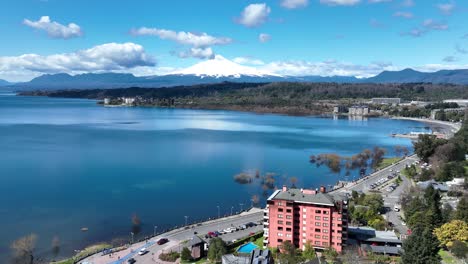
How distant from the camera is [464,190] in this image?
13203mm

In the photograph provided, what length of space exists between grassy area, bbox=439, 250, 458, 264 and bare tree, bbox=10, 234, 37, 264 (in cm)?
825

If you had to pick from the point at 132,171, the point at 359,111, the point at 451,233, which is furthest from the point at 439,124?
the point at 451,233

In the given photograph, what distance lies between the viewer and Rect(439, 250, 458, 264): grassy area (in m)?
8.29

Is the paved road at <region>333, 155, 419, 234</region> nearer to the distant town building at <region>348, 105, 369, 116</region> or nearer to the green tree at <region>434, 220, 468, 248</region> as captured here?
the green tree at <region>434, 220, 468, 248</region>

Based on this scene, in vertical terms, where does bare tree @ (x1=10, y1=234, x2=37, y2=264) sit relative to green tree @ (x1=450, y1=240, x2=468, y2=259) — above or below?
below

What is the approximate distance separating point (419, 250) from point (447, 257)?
1410 mm

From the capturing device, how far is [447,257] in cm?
855

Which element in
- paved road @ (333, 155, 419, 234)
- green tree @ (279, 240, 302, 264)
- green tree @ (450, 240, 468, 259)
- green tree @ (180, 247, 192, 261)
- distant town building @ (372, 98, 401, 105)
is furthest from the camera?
distant town building @ (372, 98, 401, 105)

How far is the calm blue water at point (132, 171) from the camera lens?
1175cm

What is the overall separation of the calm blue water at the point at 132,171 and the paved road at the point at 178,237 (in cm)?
107

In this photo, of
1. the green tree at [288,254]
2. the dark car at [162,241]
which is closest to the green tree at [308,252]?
the green tree at [288,254]

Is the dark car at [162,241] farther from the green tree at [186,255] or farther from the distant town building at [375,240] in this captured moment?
the distant town building at [375,240]

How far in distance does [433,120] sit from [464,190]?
30.5 metres

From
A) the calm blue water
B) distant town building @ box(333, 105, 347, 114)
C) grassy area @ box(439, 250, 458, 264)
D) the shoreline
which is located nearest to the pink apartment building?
grassy area @ box(439, 250, 458, 264)
